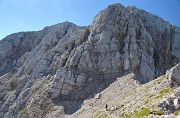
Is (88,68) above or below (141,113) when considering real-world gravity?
above

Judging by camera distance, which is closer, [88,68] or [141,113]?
[141,113]

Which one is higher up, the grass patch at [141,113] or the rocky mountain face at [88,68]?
the rocky mountain face at [88,68]

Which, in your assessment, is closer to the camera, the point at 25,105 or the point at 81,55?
the point at 25,105

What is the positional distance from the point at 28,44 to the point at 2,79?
38992mm

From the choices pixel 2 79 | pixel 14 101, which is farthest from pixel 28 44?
pixel 14 101

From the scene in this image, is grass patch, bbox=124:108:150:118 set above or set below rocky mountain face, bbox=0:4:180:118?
below

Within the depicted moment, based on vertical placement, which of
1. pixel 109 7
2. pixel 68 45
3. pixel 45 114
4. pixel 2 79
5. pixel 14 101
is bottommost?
pixel 45 114

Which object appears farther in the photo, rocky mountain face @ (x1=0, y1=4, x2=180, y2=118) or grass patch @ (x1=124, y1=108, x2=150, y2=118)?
rocky mountain face @ (x1=0, y1=4, x2=180, y2=118)

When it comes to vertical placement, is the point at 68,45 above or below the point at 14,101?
above

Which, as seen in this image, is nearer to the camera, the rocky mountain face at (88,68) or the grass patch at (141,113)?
the grass patch at (141,113)

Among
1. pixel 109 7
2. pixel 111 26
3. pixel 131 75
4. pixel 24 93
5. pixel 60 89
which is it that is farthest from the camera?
pixel 109 7

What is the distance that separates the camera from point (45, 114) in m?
64.7

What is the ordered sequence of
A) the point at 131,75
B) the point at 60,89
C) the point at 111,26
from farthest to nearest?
1. the point at 111,26
2. the point at 60,89
3. the point at 131,75

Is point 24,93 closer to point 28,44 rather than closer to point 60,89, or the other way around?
point 60,89
